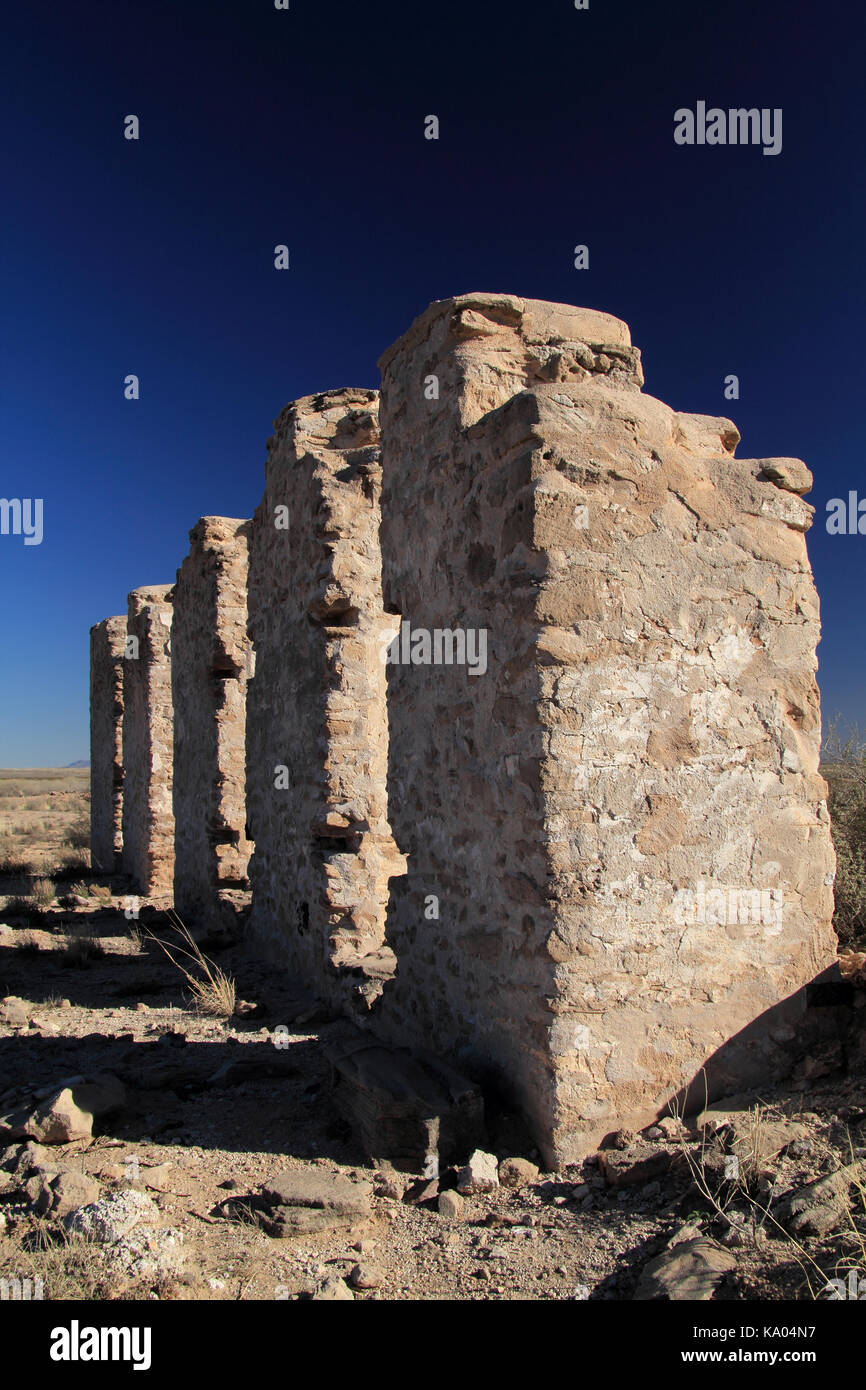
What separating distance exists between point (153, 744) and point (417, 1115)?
8855 mm

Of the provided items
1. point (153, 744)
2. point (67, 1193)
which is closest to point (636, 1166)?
point (67, 1193)

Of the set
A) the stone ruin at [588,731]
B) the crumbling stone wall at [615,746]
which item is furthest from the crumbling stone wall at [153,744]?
the crumbling stone wall at [615,746]

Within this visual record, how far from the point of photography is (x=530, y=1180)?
301 centimetres

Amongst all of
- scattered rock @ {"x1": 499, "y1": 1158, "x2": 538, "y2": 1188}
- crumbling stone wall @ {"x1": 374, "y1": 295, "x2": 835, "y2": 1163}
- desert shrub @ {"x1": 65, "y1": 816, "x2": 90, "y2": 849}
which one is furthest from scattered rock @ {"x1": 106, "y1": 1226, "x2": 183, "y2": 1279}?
desert shrub @ {"x1": 65, "y1": 816, "x2": 90, "y2": 849}

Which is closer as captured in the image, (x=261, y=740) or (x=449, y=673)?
(x=449, y=673)

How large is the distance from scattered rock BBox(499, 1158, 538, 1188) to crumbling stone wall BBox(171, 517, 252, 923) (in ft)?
17.0

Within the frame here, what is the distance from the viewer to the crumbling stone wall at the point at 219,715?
329 inches

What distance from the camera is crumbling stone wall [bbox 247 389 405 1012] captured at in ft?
18.8

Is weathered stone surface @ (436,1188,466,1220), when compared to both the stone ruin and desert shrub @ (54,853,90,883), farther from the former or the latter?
desert shrub @ (54,853,90,883)

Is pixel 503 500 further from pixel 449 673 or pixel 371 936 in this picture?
pixel 371 936

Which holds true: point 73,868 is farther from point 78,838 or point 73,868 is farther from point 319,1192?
point 319,1192

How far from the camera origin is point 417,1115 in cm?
322

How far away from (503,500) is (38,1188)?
2.81 metres
